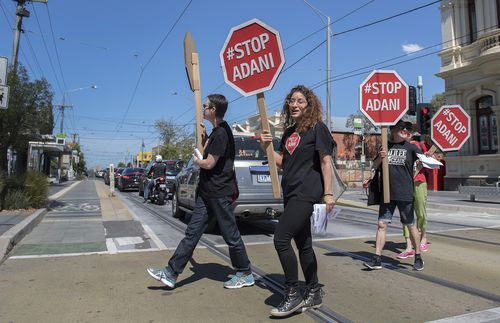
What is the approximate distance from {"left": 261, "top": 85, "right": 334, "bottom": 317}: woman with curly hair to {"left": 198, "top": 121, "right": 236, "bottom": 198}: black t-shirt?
28.7 inches

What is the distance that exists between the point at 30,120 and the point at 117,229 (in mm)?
5213

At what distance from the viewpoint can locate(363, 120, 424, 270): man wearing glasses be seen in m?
6.00

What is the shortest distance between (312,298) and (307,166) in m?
1.27

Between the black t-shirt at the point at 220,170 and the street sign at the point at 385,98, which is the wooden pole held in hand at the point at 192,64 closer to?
the black t-shirt at the point at 220,170

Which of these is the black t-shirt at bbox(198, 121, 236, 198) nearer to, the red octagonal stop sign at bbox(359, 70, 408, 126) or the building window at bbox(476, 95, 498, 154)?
the red octagonal stop sign at bbox(359, 70, 408, 126)

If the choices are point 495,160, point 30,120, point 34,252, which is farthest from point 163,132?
point 34,252

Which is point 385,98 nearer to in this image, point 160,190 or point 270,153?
point 270,153

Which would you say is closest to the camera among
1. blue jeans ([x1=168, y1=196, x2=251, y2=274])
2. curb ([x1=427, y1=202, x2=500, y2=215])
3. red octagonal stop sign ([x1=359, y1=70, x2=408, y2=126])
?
blue jeans ([x1=168, y1=196, x2=251, y2=274])

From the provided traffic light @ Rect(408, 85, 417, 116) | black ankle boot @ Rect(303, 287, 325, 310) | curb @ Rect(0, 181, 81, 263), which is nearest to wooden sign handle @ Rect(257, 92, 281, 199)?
black ankle boot @ Rect(303, 287, 325, 310)

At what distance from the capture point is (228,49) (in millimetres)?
4988

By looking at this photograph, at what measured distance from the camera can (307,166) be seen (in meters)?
4.25

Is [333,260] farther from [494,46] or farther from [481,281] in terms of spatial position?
[494,46]

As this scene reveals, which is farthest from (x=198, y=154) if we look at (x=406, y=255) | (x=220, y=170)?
(x=406, y=255)

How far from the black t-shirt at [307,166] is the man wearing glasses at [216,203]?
3.19 feet
